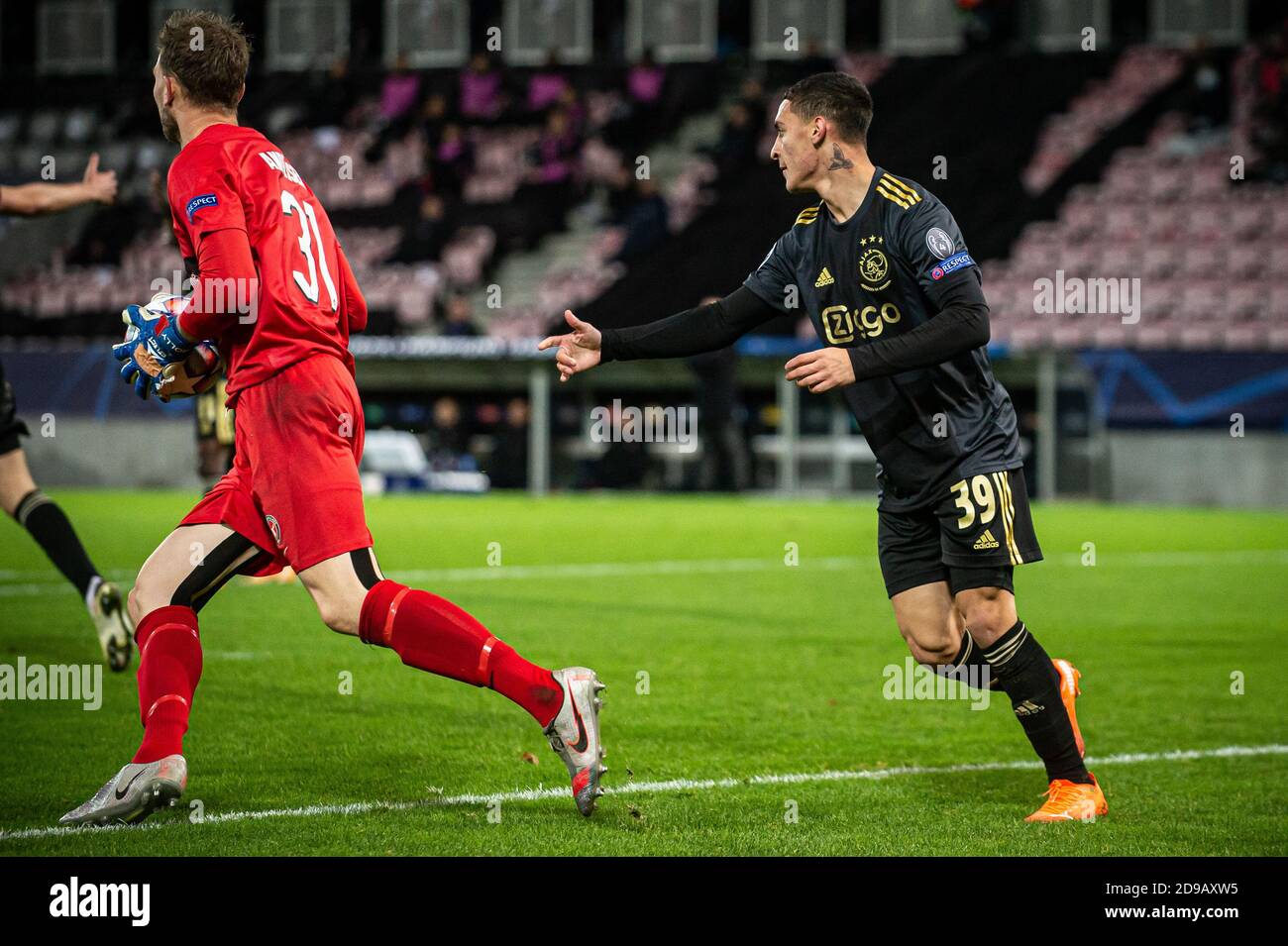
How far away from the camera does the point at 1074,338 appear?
26.0m

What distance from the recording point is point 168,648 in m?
4.63

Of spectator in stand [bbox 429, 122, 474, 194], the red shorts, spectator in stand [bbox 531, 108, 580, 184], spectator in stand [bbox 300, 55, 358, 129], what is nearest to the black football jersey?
the red shorts

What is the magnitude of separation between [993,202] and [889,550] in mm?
24735

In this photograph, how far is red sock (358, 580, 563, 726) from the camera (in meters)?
4.54

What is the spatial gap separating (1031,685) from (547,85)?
30.2 meters

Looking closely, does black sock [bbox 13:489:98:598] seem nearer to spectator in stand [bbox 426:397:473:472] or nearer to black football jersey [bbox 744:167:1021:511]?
black football jersey [bbox 744:167:1021:511]

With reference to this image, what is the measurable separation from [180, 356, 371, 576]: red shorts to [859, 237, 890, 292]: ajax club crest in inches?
63.0

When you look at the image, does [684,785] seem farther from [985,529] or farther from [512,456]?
[512,456]

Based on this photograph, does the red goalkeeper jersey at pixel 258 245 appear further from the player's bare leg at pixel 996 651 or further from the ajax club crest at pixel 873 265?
the player's bare leg at pixel 996 651

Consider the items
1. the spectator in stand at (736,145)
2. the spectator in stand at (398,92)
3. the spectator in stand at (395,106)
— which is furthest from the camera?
the spectator in stand at (398,92)

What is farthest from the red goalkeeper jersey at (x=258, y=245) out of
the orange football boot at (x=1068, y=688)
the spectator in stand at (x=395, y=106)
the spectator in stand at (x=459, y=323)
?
the spectator in stand at (x=395, y=106)

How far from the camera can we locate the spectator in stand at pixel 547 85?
3369cm

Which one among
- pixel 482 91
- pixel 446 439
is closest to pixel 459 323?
pixel 446 439
